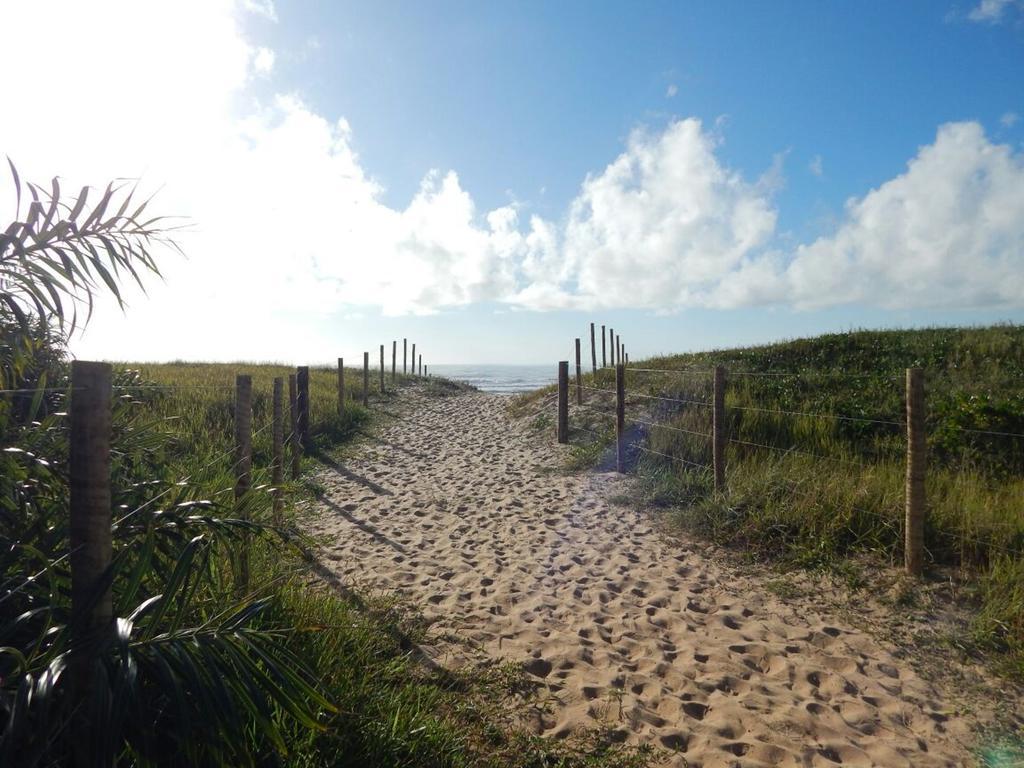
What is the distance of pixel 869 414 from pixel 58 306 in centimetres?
977

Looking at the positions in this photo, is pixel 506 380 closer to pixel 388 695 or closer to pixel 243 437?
pixel 243 437

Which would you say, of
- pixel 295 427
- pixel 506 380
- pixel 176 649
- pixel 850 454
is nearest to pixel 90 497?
pixel 176 649

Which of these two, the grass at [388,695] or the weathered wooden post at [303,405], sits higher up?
the weathered wooden post at [303,405]

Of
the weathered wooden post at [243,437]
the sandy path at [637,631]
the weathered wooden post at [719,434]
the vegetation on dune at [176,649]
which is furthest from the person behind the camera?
the weathered wooden post at [719,434]

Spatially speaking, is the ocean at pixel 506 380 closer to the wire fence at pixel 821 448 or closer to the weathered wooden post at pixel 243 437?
the wire fence at pixel 821 448

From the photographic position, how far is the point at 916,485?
14.5 feet

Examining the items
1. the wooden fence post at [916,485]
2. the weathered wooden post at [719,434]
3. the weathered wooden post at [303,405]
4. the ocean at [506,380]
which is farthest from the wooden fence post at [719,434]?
the ocean at [506,380]

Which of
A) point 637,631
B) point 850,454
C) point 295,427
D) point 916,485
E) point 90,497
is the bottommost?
point 637,631

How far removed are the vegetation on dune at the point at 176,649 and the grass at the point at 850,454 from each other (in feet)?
10.1

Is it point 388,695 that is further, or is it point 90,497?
point 388,695

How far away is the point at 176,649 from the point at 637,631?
297cm

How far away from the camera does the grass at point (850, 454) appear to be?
4.48 meters

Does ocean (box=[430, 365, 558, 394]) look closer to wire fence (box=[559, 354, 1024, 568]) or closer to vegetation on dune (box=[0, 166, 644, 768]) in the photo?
Result: wire fence (box=[559, 354, 1024, 568])

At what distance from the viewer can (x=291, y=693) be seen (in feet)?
5.79
